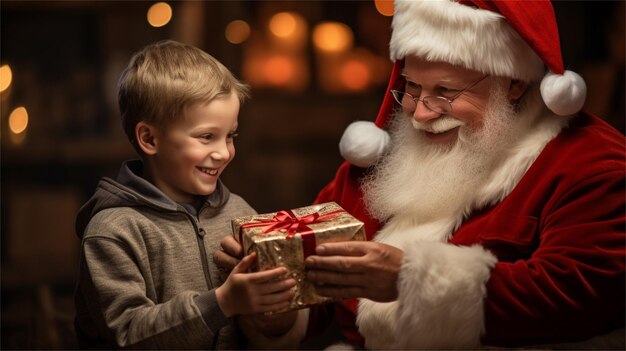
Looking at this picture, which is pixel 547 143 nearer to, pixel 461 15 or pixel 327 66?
pixel 461 15

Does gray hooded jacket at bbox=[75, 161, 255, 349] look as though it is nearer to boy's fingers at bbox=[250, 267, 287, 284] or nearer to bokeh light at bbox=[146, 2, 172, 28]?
boy's fingers at bbox=[250, 267, 287, 284]

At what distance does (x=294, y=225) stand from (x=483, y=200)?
0.41 meters

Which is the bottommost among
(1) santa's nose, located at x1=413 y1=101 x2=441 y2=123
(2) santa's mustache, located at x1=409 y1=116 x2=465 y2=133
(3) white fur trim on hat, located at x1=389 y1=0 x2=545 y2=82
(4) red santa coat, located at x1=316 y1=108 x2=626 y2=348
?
(4) red santa coat, located at x1=316 y1=108 x2=626 y2=348

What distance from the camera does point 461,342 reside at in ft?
Result: 4.64

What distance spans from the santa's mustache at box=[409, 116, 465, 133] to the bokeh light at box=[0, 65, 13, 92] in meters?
1.38

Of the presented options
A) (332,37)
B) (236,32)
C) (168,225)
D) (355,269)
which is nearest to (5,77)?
(236,32)

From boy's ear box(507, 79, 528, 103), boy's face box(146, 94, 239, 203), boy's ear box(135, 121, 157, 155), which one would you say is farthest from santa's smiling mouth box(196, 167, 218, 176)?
boy's ear box(507, 79, 528, 103)

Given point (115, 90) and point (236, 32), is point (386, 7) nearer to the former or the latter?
point (236, 32)

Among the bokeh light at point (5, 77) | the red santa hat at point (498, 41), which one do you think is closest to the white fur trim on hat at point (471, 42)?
the red santa hat at point (498, 41)

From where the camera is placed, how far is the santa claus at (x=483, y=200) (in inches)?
54.4

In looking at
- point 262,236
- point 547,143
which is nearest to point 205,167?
point 262,236

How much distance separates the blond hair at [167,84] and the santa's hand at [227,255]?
0.84ft

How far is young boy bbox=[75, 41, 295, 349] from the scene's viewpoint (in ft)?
4.54

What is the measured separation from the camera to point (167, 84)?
144 centimetres
